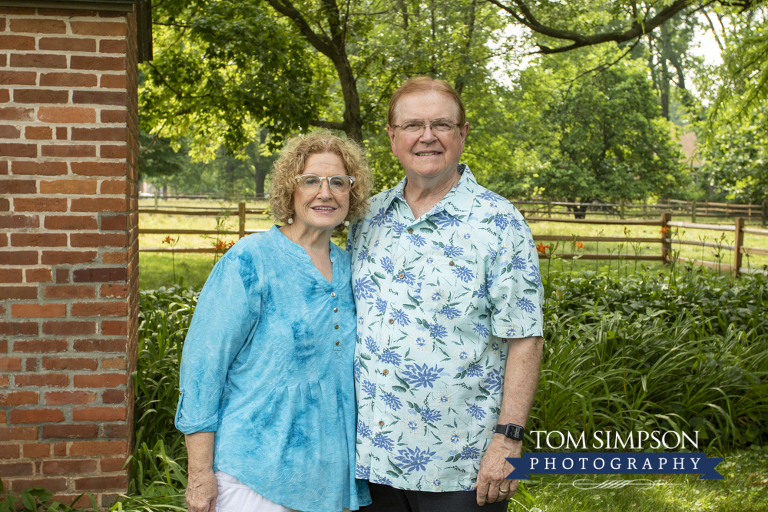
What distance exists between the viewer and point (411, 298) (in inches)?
Answer: 81.4

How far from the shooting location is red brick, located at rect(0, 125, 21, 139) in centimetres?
296

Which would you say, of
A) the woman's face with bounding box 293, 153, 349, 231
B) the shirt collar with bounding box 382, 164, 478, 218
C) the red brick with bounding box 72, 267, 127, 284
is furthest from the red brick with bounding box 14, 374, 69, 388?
the shirt collar with bounding box 382, 164, 478, 218

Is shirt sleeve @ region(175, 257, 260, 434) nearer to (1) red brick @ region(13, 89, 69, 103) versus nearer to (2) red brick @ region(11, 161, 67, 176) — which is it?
(2) red brick @ region(11, 161, 67, 176)

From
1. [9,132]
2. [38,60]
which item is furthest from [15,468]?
[38,60]

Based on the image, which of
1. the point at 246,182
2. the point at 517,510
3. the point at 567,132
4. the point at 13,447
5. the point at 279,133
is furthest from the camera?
the point at 246,182

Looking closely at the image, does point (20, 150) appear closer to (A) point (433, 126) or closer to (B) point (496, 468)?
(A) point (433, 126)

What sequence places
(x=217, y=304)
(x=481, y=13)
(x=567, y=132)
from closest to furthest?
1. (x=217, y=304)
2. (x=481, y=13)
3. (x=567, y=132)

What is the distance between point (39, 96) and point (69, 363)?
1.28 m

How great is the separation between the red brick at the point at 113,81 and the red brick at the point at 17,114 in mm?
354

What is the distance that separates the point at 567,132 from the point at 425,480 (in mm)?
30104

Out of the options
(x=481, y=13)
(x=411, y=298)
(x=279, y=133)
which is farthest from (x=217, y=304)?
(x=481, y=13)

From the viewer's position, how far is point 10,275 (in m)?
3.01

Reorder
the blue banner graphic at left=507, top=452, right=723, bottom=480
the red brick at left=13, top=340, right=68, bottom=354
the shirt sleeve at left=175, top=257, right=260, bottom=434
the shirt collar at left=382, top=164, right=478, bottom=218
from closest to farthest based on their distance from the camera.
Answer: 1. the shirt sleeve at left=175, top=257, right=260, bottom=434
2. the shirt collar at left=382, top=164, right=478, bottom=218
3. the red brick at left=13, top=340, right=68, bottom=354
4. the blue banner graphic at left=507, top=452, right=723, bottom=480

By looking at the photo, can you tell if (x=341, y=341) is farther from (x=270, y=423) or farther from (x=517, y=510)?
(x=517, y=510)
